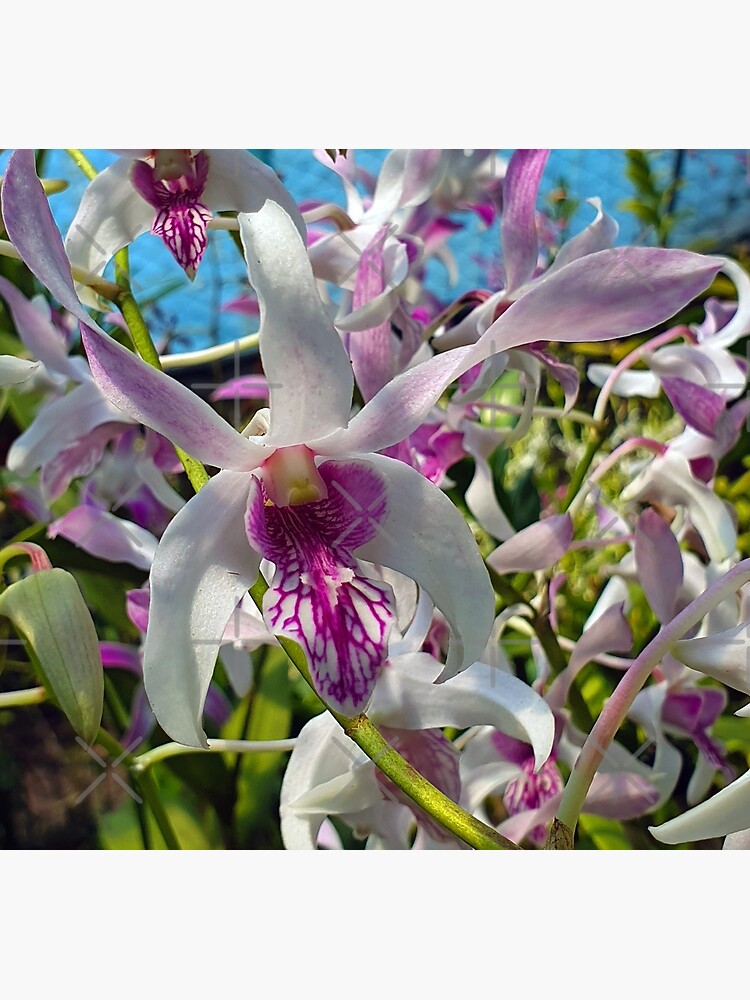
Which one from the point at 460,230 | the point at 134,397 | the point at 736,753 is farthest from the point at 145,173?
the point at 736,753

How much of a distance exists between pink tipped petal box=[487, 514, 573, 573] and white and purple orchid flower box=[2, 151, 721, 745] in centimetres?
10

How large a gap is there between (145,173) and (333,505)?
0.16 m

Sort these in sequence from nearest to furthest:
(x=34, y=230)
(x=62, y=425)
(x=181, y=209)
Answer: (x=34, y=230), (x=181, y=209), (x=62, y=425)

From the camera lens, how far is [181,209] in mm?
348

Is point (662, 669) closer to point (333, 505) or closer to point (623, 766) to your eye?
point (623, 766)

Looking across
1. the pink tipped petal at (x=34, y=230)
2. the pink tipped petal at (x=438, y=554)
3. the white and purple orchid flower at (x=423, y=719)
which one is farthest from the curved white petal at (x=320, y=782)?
the pink tipped petal at (x=34, y=230)

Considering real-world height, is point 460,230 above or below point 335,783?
above

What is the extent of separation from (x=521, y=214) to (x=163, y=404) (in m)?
0.20

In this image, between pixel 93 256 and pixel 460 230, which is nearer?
pixel 93 256

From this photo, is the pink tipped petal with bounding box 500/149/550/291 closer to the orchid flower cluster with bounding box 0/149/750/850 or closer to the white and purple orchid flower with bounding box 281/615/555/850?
the orchid flower cluster with bounding box 0/149/750/850

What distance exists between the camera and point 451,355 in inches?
10.5

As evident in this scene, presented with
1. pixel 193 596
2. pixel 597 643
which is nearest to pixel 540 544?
pixel 597 643

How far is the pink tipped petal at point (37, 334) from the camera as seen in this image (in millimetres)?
435

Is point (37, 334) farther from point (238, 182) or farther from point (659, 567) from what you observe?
point (659, 567)
